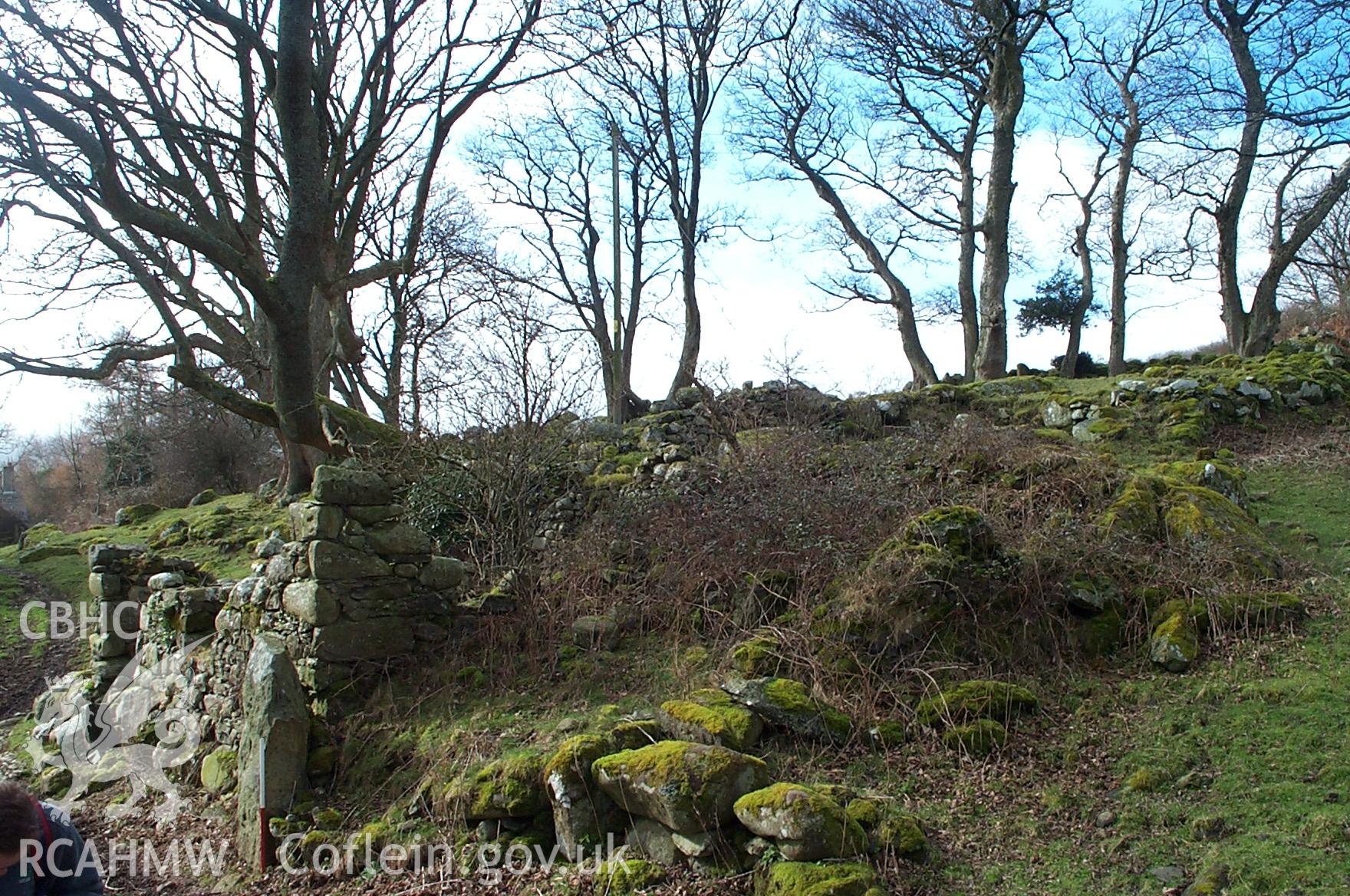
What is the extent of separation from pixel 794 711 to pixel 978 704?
3.76 feet

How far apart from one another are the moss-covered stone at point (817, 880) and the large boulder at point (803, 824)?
3.2 inches

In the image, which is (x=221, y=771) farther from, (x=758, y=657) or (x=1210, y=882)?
(x=1210, y=882)

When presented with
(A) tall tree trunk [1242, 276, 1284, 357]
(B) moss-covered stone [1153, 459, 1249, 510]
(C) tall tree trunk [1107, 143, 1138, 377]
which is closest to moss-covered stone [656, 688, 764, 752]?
(B) moss-covered stone [1153, 459, 1249, 510]

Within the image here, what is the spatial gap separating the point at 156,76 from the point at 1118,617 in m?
14.1

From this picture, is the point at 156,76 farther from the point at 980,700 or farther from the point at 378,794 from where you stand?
the point at 980,700

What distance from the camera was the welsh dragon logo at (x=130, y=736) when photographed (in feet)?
25.5

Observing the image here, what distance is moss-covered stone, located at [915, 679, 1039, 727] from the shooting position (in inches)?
222

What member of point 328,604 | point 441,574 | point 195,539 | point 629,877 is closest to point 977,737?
point 629,877

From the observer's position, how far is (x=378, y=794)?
20.6 ft

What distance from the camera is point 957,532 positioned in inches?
273

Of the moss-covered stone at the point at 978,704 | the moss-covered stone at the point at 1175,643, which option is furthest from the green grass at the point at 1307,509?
→ the moss-covered stone at the point at 978,704

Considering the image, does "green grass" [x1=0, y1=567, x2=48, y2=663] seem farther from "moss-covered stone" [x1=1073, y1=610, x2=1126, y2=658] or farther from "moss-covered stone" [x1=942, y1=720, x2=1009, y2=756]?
"moss-covered stone" [x1=1073, y1=610, x2=1126, y2=658]

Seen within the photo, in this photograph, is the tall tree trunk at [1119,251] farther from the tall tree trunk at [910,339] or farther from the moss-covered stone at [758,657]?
the moss-covered stone at [758,657]

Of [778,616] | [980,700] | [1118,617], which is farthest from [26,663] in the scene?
[1118,617]
